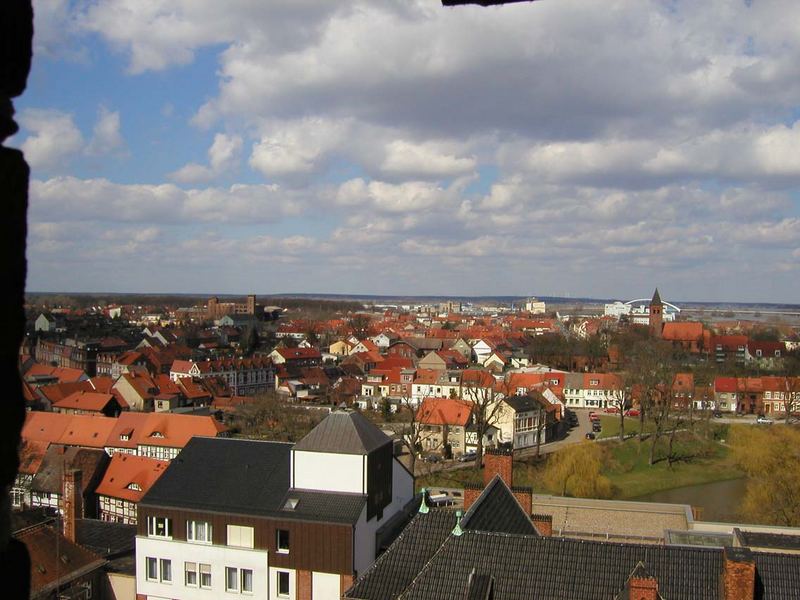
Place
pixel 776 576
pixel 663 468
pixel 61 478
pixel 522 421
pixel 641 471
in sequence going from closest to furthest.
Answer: pixel 776 576 < pixel 61 478 < pixel 641 471 < pixel 663 468 < pixel 522 421

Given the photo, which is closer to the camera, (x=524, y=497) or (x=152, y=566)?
(x=524, y=497)

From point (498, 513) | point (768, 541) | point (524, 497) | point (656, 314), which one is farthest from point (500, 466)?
point (656, 314)

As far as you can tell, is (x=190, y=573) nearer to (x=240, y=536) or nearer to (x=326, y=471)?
(x=240, y=536)

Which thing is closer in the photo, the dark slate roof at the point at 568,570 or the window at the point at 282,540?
the dark slate roof at the point at 568,570

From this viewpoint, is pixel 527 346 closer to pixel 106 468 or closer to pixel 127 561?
pixel 106 468

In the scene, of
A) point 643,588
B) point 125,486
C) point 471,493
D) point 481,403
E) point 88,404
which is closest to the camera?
point 643,588

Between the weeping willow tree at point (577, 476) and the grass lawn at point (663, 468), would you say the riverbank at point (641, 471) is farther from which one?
the weeping willow tree at point (577, 476)

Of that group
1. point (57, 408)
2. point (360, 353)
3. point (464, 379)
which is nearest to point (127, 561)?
point (57, 408)

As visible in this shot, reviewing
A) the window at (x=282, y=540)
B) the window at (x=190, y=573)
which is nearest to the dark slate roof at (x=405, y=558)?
the window at (x=282, y=540)
